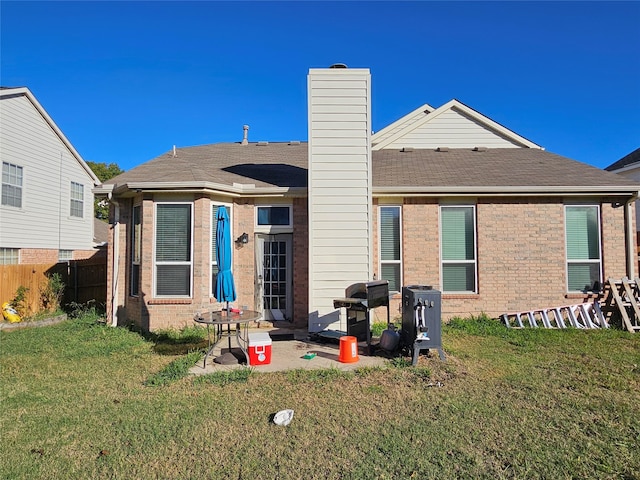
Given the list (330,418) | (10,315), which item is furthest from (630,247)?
(10,315)

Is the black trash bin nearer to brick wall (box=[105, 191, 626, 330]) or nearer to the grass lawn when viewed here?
the grass lawn

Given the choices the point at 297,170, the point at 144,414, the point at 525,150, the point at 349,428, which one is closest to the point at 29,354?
the point at 144,414

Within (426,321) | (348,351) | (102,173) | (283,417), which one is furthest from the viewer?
(102,173)

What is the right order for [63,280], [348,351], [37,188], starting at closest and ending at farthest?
[348,351]
[63,280]
[37,188]

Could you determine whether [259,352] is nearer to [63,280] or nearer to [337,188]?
[337,188]

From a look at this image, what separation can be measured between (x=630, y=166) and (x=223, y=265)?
Answer: 19498 mm

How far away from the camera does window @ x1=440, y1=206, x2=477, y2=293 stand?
912 centimetres

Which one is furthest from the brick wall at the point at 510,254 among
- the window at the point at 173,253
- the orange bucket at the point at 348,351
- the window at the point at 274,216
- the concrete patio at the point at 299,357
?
the window at the point at 173,253

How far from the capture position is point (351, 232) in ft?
26.9

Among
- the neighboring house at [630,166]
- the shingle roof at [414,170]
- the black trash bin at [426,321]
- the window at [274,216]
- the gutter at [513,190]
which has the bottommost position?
the black trash bin at [426,321]

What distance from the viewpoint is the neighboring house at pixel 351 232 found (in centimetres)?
824

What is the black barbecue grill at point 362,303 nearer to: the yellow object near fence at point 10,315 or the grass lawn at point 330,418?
the grass lawn at point 330,418

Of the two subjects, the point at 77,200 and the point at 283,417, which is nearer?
the point at 283,417

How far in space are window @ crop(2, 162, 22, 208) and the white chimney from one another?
1210cm
